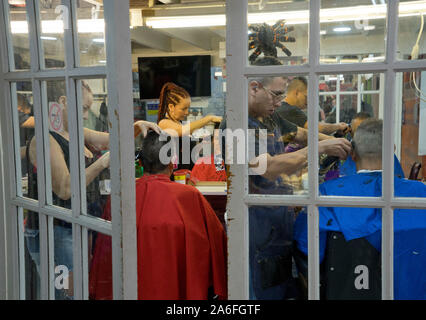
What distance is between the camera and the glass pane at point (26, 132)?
1.82 m

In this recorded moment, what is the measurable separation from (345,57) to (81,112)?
0.96 metres

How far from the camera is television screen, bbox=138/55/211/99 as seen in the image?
22.7 feet

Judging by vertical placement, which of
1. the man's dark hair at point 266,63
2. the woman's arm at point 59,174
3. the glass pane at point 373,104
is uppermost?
the man's dark hair at point 266,63

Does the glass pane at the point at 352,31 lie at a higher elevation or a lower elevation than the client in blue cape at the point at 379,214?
higher

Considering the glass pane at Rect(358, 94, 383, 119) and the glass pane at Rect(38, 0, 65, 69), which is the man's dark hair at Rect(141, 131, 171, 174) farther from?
the glass pane at Rect(358, 94, 383, 119)

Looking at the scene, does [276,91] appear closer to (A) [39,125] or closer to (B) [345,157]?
(B) [345,157]

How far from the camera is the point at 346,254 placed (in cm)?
163

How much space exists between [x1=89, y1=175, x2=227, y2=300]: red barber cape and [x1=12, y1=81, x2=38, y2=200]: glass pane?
1.84ft

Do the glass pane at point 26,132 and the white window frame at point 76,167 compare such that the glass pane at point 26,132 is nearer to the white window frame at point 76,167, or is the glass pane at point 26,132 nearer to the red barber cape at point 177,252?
the white window frame at point 76,167

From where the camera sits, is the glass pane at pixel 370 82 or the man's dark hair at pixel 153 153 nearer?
the glass pane at pixel 370 82

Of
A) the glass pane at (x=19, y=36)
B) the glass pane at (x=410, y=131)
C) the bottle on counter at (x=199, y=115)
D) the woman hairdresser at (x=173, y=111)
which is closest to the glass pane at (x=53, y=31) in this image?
the glass pane at (x=19, y=36)

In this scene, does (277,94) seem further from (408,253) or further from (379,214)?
(408,253)

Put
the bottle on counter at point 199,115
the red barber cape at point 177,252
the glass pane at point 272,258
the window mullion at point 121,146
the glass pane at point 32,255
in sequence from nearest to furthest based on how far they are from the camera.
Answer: the window mullion at point 121,146, the glass pane at point 272,258, the glass pane at point 32,255, the red barber cape at point 177,252, the bottle on counter at point 199,115

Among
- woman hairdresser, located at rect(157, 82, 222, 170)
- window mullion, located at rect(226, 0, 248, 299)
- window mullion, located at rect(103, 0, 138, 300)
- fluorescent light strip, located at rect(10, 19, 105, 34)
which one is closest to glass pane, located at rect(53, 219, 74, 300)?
window mullion, located at rect(103, 0, 138, 300)
